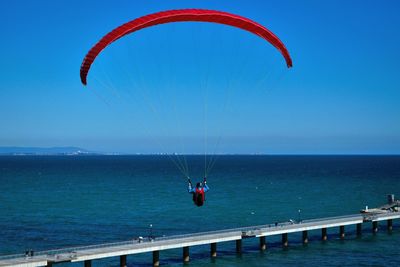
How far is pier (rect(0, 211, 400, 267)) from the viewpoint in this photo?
30.7 m

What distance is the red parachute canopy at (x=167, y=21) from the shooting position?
76.3ft

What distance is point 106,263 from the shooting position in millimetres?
36594

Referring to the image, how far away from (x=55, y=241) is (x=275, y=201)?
39.8 m

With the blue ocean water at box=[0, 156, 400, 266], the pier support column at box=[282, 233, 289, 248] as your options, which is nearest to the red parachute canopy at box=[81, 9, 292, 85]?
the blue ocean water at box=[0, 156, 400, 266]

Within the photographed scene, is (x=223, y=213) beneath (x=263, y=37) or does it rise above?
beneath

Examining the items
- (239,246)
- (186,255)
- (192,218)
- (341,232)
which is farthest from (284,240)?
(192,218)

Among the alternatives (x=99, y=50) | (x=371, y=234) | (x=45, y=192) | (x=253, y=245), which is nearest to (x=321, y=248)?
(x=253, y=245)

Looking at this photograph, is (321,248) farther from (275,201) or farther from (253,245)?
(275,201)

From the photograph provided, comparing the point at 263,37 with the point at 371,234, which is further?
the point at 371,234

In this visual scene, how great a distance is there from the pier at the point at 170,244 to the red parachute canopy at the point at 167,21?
10792mm

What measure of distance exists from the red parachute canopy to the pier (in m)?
10.8

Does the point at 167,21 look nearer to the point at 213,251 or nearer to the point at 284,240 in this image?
the point at 213,251

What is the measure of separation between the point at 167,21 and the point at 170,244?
51.0ft

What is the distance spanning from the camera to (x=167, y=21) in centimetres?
2431
